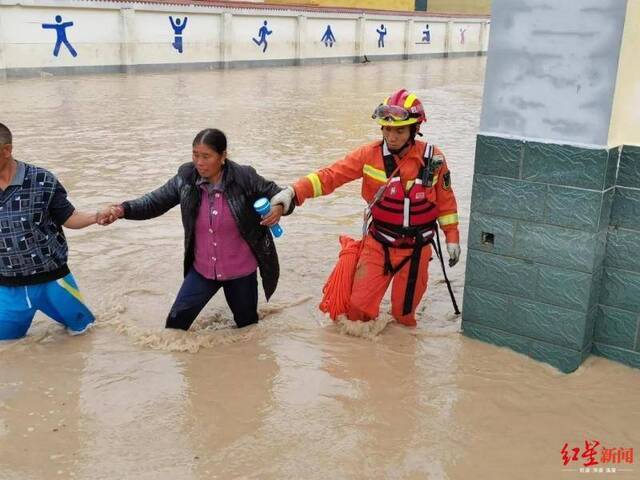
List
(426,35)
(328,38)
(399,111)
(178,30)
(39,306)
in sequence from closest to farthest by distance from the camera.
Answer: (399,111)
(39,306)
(178,30)
(328,38)
(426,35)

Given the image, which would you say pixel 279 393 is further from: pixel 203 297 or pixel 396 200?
pixel 396 200

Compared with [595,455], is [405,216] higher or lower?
higher

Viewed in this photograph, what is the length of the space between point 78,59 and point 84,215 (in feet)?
62.6

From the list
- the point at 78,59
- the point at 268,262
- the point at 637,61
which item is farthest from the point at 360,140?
the point at 78,59

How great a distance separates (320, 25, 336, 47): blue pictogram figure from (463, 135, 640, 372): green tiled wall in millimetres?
28844

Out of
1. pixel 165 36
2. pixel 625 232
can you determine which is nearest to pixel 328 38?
pixel 165 36

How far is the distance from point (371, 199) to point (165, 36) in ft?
71.2

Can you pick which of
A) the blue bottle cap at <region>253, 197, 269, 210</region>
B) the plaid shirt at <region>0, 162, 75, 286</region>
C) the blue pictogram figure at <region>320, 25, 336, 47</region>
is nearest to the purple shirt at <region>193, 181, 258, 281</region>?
the blue bottle cap at <region>253, 197, 269, 210</region>

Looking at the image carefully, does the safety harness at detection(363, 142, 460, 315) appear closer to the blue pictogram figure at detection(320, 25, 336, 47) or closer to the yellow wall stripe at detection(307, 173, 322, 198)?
the yellow wall stripe at detection(307, 173, 322, 198)

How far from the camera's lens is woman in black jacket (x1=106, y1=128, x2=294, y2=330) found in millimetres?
4293

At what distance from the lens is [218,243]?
4.43m

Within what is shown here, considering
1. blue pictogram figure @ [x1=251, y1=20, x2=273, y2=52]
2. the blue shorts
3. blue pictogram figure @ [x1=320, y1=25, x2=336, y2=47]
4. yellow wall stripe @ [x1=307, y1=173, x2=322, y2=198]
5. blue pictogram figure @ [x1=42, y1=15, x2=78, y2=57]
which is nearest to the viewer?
the blue shorts

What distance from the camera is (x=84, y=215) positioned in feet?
14.3

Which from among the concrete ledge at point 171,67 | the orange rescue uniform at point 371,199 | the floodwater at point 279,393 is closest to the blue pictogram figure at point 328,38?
the concrete ledge at point 171,67
